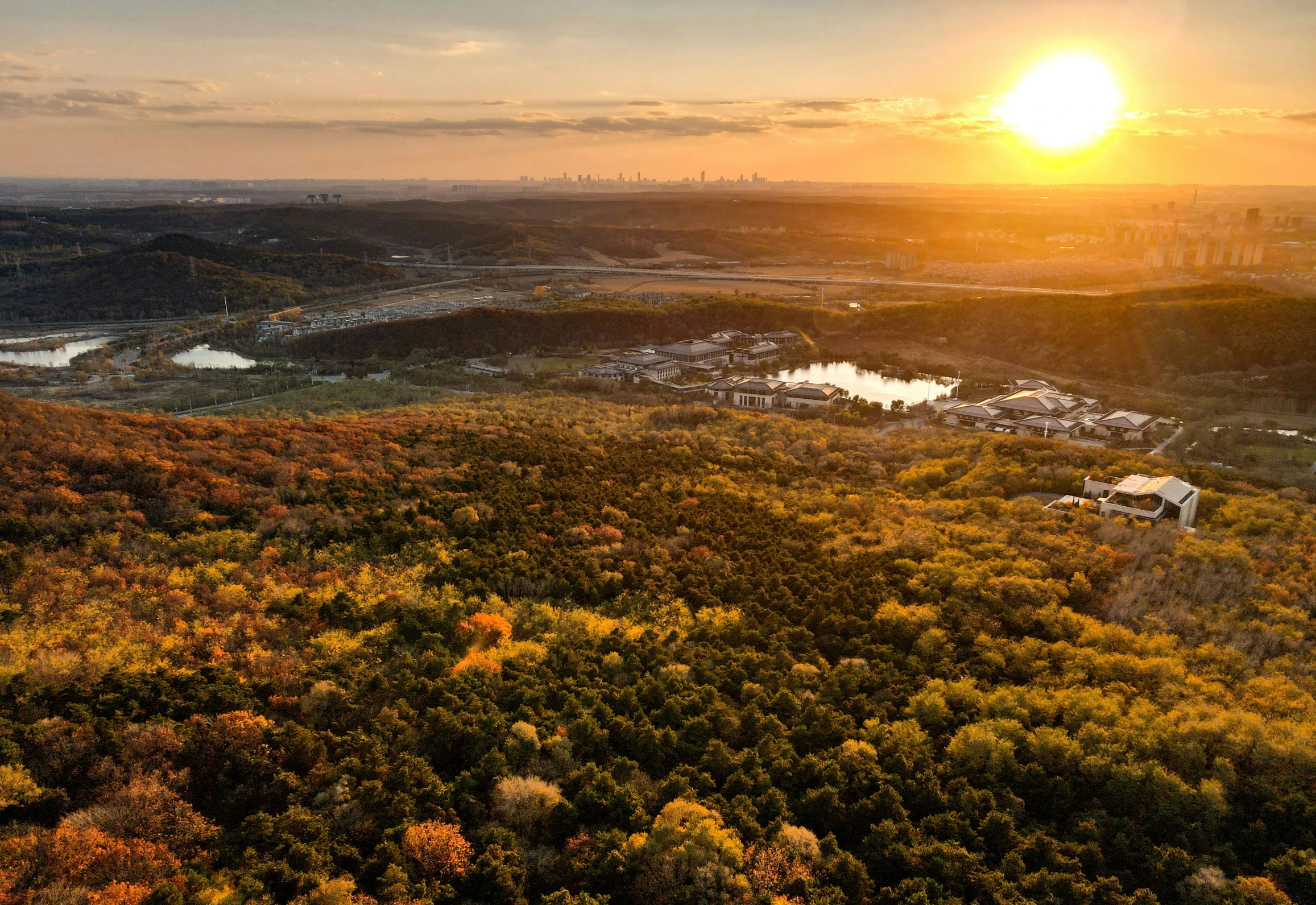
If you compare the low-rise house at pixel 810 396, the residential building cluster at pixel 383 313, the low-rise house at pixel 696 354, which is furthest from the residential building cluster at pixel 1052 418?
the residential building cluster at pixel 383 313

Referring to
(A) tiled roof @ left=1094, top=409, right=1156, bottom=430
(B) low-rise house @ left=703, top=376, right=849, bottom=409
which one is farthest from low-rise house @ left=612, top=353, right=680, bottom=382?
(A) tiled roof @ left=1094, top=409, right=1156, bottom=430

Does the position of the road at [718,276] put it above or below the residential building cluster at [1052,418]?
above

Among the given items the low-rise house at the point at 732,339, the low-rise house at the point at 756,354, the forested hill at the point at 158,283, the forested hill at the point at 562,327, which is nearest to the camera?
the low-rise house at the point at 756,354

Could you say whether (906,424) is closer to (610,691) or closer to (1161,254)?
(610,691)

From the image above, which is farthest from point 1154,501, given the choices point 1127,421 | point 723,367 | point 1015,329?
point 1015,329

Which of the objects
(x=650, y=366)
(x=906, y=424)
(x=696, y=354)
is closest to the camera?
(x=906, y=424)

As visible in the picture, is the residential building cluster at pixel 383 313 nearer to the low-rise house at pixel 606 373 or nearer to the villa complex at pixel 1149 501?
the low-rise house at pixel 606 373

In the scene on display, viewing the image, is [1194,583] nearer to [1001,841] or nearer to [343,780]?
[1001,841]
